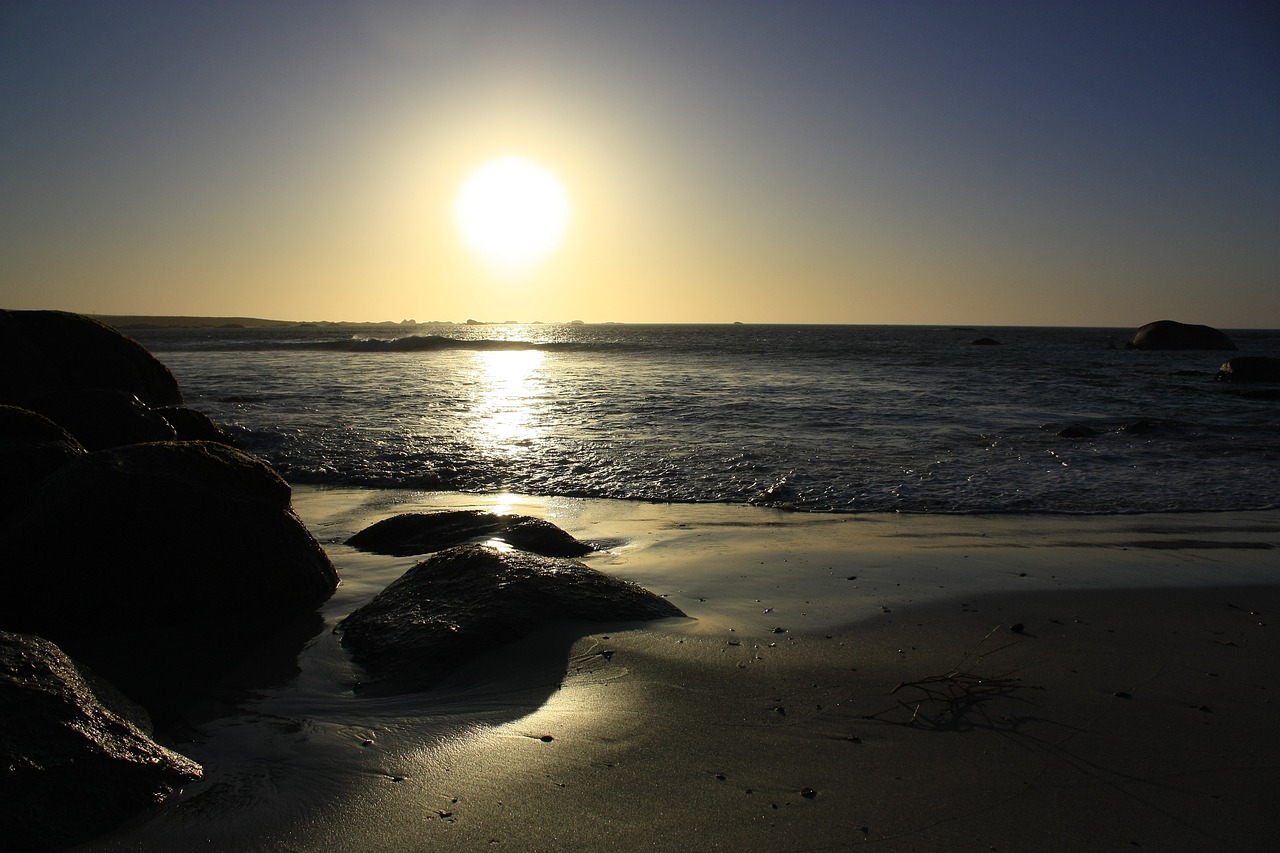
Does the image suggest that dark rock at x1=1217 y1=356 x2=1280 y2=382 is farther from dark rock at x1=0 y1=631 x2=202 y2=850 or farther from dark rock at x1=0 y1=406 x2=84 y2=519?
dark rock at x1=0 y1=631 x2=202 y2=850

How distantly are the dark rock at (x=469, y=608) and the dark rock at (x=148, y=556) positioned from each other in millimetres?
703

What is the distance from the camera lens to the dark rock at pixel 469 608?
368cm

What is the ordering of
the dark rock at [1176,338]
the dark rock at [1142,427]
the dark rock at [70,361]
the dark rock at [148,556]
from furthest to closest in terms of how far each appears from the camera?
the dark rock at [1176,338]
the dark rock at [1142,427]
the dark rock at [70,361]
the dark rock at [148,556]

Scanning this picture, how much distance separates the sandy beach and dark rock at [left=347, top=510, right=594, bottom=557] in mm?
655

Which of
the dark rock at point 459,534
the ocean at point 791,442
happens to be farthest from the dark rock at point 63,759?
the ocean at point 791,442

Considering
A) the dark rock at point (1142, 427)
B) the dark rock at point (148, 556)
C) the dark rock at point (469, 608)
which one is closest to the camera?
the dark rock at point (469, 608)

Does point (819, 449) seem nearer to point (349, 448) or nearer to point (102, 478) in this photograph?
point (349, 448)

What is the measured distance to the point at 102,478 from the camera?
431 cm

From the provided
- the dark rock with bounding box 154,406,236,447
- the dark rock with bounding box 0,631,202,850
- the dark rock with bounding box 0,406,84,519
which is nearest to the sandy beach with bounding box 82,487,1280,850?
the dark rock with bounding box 0,631,202,850

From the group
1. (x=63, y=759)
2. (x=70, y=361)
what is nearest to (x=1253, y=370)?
(x=70, y=361)

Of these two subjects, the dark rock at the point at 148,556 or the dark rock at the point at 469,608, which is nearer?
the dark rock at the point at 469,608

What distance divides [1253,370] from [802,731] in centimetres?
2892

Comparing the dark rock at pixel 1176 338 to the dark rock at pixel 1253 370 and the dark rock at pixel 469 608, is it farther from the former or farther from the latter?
the dark rock at pixel 469 608

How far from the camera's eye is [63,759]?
94.0 inches
